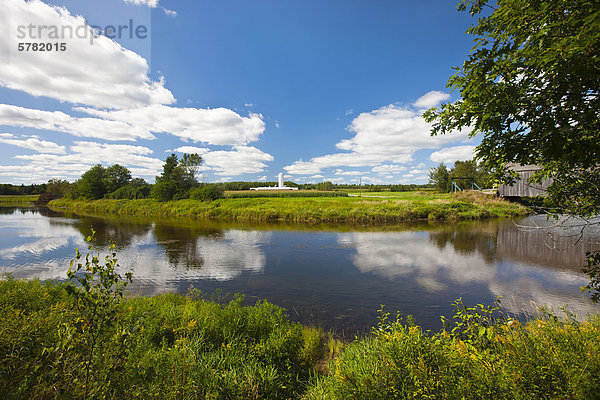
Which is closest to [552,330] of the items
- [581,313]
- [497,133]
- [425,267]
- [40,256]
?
[497,133]

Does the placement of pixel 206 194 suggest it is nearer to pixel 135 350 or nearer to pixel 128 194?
pixel 128 194

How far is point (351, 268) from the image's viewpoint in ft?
39.5

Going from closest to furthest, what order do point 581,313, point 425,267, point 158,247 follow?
1. point 581,313
2. point 425,267
3. point 158,247

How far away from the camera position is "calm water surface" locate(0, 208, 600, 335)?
7996 mm

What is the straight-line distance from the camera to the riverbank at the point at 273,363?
2.82 metres

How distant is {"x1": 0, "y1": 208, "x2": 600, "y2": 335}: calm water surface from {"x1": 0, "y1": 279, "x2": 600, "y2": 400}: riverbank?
66.5 inches

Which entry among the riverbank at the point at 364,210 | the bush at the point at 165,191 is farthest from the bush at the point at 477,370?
the bush at the point at 165,191

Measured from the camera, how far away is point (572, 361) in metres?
3.07

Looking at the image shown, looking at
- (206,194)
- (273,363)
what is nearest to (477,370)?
(273,363)

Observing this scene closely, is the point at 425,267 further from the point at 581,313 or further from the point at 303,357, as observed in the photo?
the point at 303,357

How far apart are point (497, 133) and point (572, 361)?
2985 millimetres

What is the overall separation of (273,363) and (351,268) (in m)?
8.14

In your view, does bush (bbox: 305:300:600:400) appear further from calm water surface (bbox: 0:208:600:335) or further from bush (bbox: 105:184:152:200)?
bush (bbox: 105:184:152:200)

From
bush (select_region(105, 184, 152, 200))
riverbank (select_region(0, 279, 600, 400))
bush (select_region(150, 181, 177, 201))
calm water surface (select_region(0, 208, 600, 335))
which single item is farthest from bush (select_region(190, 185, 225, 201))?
riverbank (select_region(0, 279, 600, 400))
